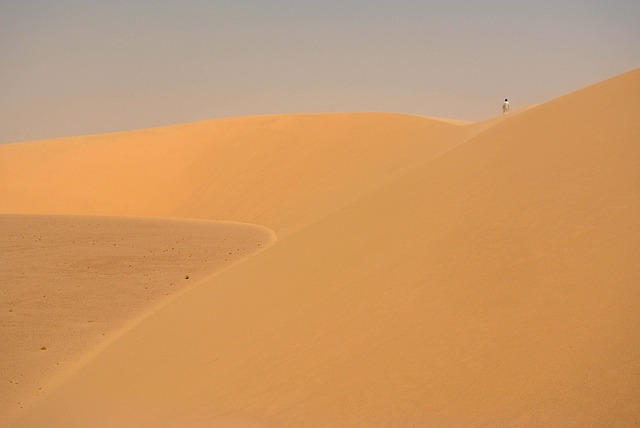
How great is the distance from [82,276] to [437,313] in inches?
461

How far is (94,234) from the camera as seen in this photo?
73.3 ft

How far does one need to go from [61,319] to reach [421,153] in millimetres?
11686

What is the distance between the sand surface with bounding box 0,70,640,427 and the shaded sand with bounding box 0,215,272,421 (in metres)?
0.37

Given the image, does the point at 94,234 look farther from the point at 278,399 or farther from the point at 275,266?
the point at 278,399

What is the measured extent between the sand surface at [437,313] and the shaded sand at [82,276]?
37 centimetres

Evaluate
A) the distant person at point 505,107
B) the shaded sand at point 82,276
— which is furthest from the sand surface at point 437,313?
the distant person at point 505,107

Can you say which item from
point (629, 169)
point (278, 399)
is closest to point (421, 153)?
point (629, 169)

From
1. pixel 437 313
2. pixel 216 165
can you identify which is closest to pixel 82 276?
pixel 437 313

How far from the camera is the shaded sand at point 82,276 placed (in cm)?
1194

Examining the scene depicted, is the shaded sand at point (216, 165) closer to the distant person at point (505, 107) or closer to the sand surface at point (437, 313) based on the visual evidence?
the distant person at point (505, 107)

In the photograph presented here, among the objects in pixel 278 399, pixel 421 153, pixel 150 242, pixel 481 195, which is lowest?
pixel 278 399

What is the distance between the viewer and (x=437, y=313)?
7.63 metres

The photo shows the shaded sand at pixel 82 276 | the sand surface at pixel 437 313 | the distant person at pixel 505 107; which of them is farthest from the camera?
the distant person at pixel 505 107

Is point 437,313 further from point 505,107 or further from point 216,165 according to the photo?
point 216,165
